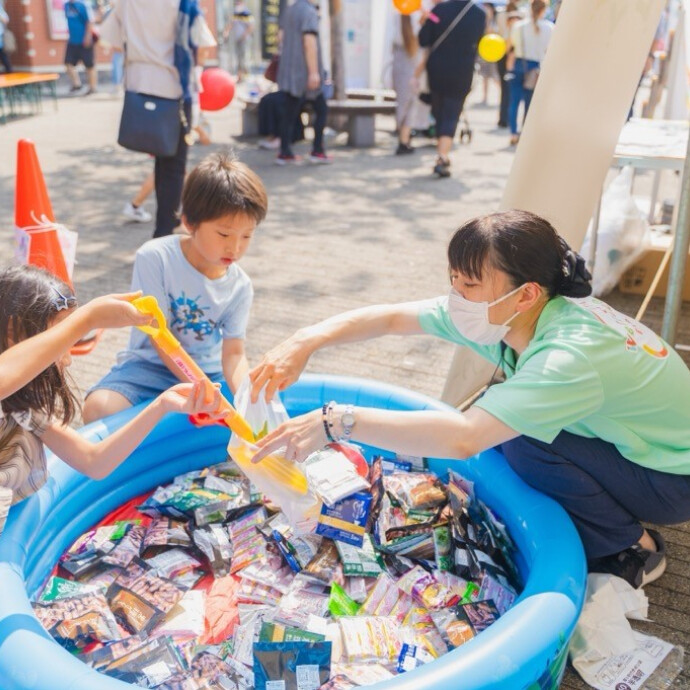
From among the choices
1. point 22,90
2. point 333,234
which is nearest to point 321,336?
point 333,234

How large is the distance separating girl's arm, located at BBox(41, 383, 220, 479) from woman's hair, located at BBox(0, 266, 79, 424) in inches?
5.6

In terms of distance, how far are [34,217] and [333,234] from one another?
2.67 m

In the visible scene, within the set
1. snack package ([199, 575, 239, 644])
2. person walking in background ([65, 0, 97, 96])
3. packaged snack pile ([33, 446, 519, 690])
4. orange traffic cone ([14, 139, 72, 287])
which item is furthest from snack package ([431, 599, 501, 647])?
person walking in background ([65, 0, 97, 96])

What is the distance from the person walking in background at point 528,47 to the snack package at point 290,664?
26.2 ft

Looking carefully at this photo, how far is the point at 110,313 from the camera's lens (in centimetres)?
179

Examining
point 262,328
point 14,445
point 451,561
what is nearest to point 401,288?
point 262,328

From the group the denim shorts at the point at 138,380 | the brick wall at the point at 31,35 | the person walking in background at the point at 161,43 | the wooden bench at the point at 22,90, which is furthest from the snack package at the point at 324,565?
the brick wall at the point at 31,35

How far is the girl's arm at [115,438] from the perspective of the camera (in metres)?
2.05

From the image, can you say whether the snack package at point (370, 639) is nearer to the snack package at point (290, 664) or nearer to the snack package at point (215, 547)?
the snack package at point (290, 664)

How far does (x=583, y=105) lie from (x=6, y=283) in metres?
2.03

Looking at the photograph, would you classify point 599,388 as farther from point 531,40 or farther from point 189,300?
point 531,40

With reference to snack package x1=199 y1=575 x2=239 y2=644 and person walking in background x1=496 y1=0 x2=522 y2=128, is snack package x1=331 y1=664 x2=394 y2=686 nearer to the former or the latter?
snack package x1=199 y1=575 x2=239 y2=644

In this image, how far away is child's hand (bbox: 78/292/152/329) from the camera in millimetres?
1770

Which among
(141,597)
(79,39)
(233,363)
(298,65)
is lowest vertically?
(141,597)
